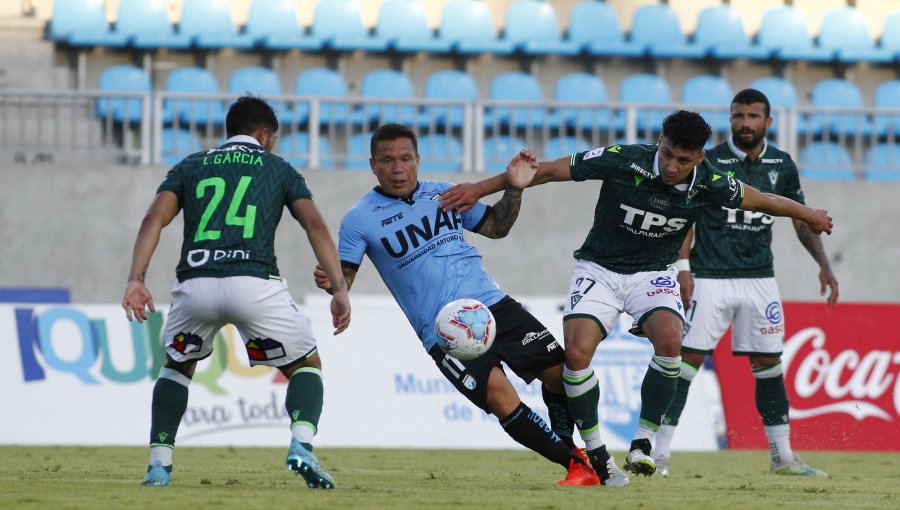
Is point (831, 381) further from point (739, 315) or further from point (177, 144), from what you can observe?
point (177, 144)

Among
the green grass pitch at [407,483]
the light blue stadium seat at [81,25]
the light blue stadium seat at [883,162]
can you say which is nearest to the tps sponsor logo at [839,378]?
the green grass pitch at [407,483]

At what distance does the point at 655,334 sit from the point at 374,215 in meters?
1.73

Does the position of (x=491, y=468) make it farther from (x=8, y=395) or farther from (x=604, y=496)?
(x=8, y=395)

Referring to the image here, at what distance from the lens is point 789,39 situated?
67.6 feet

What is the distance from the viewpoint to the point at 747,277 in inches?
362

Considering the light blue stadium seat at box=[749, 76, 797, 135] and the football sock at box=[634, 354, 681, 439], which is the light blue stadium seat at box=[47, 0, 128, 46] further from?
the football sock at box=[634, 354, 681, 439]

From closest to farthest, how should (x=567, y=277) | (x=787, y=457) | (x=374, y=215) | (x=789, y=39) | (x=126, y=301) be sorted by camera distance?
(x=126, y=301), (x=374, y=215), (x=787, y=457), (x=567, y=277), (x=789, y=39)

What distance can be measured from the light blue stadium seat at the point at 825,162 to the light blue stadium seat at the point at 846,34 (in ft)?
9.45

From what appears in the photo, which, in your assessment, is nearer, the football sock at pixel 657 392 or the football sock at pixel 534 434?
the football sock at pixel 534 434

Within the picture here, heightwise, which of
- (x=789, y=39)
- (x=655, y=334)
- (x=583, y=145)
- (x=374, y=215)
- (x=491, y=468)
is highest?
(x=789, y=39)

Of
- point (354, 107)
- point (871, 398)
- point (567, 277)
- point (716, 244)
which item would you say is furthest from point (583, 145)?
point (716, 244)

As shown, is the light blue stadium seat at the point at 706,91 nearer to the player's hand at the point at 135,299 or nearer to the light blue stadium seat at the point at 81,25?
the light blue stadium seat at the point at 81,25

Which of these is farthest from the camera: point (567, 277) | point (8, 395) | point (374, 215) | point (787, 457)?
point (567, 277)

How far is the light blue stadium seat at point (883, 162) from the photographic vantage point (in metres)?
16.4
